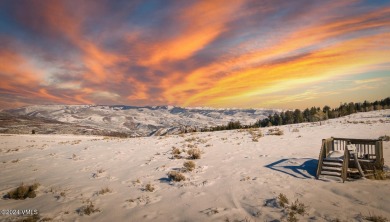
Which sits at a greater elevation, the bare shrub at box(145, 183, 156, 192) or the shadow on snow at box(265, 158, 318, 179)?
the shadow on snow at box(265, 158, 318, 179)

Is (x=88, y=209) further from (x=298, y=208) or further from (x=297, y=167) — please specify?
(x=297, y=167)

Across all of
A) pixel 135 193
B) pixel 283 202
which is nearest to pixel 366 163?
pixel 283 202

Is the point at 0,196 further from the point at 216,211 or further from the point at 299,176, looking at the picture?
the point at 299,176

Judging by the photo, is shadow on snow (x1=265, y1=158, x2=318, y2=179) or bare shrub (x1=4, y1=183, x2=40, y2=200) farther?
shadow on snow (x1=265, y1=158, x2=318, y2=179)

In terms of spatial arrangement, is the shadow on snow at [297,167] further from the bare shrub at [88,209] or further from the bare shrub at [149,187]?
the bare shrub at [88,209]

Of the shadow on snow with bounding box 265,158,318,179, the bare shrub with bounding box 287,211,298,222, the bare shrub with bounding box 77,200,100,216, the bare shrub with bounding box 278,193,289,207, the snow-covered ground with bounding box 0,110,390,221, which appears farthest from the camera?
the shadow on snow with bounding box 265,158,318,179

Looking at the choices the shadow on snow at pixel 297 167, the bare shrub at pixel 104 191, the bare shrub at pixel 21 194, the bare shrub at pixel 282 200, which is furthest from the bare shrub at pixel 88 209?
the shadow on snow at pixel 297 167

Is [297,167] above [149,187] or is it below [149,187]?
above

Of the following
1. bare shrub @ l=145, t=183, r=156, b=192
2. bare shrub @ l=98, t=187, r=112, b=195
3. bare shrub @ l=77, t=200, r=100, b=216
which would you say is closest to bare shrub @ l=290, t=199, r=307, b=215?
bare shrub @ l=145, t=183, r=156, b=192

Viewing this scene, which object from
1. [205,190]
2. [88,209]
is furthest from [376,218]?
[88,209]

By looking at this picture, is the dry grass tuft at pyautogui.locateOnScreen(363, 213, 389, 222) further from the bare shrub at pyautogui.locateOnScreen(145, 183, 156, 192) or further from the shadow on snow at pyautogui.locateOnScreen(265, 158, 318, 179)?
the bare shrub at pyautogui.locateOnScreen(145, 183, 156, 192)

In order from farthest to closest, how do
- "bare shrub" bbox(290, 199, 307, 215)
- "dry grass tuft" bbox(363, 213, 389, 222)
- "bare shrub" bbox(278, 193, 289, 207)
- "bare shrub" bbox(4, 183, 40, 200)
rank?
1. "bare shrub" bbox(4, 183, 40, 200)
2. "bare shrub" bbox(278, 193, 289, 207)
3. "bare shrub" bbox(290, 199, 307, 215)
4. "dry grass tuft" bbox(363, 213, 389, 222)

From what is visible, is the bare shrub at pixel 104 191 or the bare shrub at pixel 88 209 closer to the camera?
→ the bare shrub at pixel 88 209

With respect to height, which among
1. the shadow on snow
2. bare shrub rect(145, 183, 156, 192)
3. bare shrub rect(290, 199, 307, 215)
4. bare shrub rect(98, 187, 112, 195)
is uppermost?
the shadow on snow
